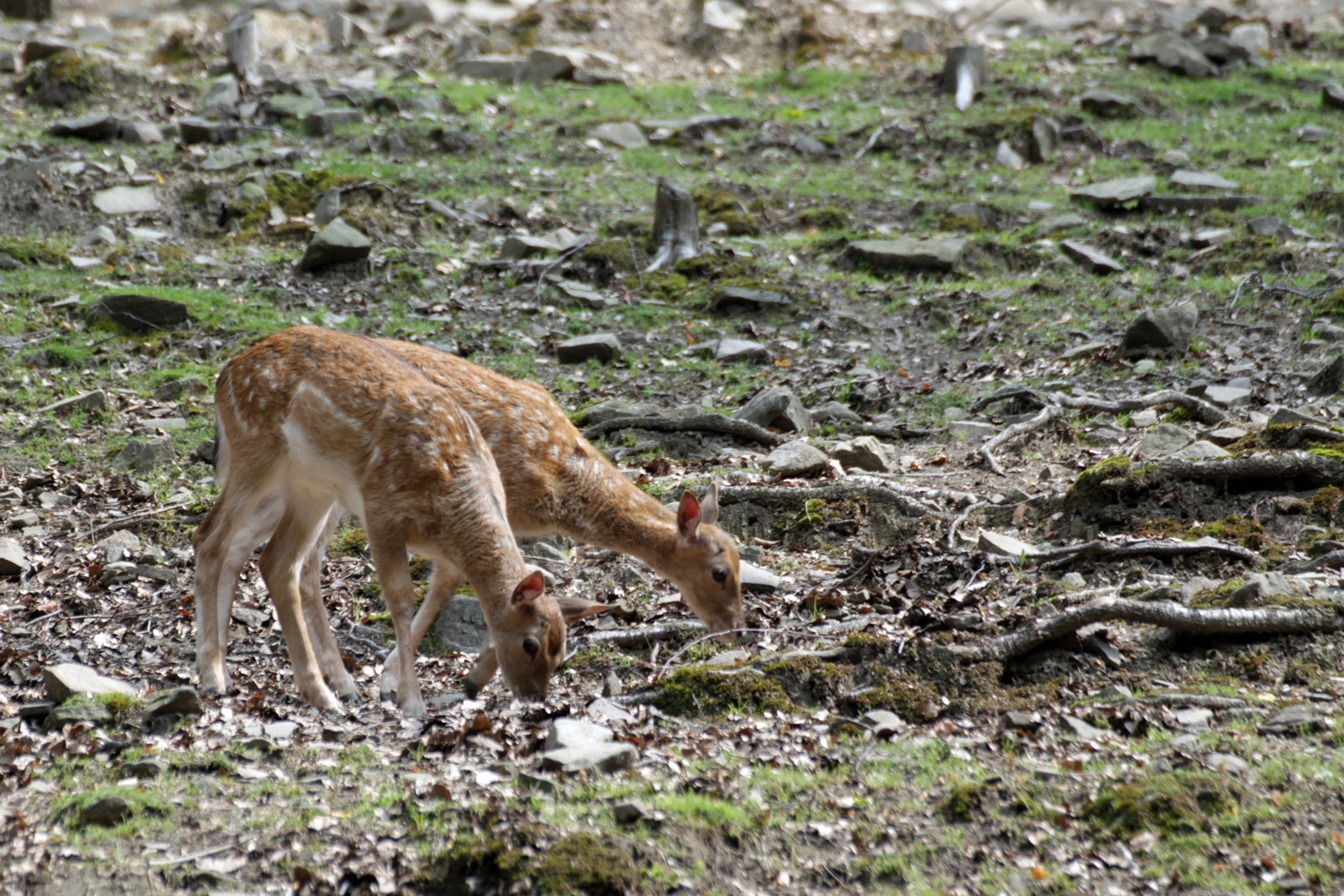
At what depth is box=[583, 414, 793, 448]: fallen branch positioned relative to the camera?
8438 millimetres

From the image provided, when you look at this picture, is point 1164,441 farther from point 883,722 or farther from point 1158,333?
point 883,722

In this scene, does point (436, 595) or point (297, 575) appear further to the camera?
point (436, 595)

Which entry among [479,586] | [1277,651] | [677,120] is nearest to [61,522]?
[479,586]

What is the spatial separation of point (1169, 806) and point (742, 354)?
23.2 ft

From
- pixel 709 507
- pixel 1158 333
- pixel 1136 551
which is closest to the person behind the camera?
pixel 1136 551

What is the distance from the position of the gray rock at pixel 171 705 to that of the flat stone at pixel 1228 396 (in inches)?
267

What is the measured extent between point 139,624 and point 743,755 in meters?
3.64

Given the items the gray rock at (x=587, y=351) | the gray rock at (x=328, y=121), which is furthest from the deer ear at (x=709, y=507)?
the gray rock at (x=328, y=121)

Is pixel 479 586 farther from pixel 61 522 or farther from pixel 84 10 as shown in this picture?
pixel 84 10

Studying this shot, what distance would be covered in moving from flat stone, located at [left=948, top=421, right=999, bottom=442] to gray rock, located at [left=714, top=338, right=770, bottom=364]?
7.00 feet

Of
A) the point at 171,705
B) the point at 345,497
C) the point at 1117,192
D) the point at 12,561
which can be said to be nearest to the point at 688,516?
the point at 345,497

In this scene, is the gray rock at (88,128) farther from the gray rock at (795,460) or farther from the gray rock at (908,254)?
the gray rock at (795,460)

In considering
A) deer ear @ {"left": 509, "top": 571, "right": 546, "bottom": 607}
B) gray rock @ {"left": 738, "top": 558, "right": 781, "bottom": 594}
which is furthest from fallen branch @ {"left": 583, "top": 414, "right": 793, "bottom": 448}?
deer ear @ {"left": 509, "top": 571, "right": 546, "bottom": 607}

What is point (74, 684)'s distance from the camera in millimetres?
5078
